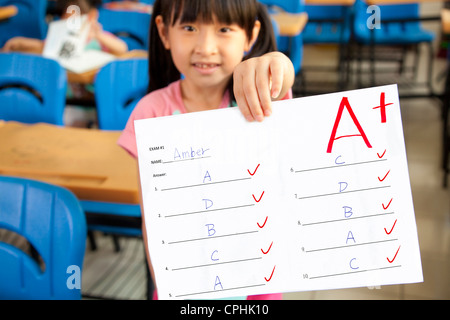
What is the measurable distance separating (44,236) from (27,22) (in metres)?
3.72

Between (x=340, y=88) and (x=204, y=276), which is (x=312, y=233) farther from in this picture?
(x=340, y=88)

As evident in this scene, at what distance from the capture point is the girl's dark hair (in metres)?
0.88

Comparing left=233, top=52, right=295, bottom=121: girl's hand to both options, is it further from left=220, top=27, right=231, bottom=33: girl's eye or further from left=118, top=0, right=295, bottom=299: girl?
left=220, top=27, right=231, bottom=33: girl's eye

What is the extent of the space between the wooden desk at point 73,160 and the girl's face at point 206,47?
1.57ft

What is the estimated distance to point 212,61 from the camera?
2.95 ft

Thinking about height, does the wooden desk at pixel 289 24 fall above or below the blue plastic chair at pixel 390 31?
below

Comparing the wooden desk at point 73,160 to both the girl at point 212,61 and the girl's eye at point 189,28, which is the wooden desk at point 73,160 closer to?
the girl at point 212,61

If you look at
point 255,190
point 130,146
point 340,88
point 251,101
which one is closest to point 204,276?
point 255,190

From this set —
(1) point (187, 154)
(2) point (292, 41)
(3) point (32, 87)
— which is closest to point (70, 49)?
(3) point (32, 87)

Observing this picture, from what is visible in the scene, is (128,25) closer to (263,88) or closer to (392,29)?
(392,29)

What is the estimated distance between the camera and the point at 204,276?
0.69m

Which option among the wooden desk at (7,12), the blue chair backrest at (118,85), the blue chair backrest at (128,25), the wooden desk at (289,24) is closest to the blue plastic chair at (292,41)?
the wooden desk at (289,24)

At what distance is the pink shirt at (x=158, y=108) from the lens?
3.24 feet
